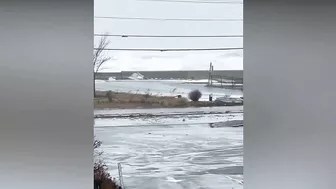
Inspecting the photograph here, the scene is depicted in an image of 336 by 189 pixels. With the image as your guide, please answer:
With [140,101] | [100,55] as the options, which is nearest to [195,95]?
[140,101]

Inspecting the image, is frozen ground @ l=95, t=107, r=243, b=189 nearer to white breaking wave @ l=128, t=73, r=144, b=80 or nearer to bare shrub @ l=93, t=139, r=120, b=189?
bare shrub @ l=93, t=139, r=120, b=189

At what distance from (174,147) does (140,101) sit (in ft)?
1.36

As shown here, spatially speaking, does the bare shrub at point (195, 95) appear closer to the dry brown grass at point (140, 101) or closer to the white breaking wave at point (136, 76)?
the dry brown grass at point (140, 101)

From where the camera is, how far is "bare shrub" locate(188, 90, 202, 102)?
3.14m

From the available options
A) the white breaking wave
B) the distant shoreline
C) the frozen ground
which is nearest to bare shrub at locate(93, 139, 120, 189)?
the frozen ground

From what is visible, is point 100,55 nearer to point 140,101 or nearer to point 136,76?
point 136,76

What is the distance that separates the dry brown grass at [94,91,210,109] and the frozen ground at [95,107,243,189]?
0.04 meters

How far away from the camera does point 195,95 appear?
124 inches

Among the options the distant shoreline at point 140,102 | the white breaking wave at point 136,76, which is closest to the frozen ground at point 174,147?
the distant shoreline at point 140,102

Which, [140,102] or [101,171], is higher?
[140,102]

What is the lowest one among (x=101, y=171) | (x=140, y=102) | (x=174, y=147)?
(x=101, y=171)

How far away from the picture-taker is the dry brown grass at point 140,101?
3.06m

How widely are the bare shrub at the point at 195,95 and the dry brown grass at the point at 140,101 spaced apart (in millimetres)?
31
